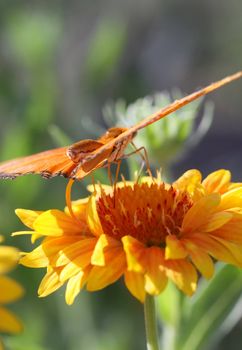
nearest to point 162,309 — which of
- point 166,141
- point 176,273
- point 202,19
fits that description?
point 166,141

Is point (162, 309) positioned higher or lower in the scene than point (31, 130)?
lower

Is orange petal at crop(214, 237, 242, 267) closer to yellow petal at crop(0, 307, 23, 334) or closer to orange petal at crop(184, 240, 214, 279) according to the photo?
orange petal at crop(184, 240, 214, 279)

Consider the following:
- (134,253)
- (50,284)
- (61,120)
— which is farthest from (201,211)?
(61,120)

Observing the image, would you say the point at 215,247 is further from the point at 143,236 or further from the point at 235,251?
the point at 143,236

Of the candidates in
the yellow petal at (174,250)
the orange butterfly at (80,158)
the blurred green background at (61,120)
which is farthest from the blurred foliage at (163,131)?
the yellow petal at (174,250)

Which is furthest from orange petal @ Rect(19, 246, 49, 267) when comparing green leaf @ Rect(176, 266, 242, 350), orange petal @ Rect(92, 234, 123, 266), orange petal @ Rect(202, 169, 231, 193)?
green leaf @ Rect(176, 266, 242, 350)

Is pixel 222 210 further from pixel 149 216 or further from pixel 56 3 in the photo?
pixel 56 3
